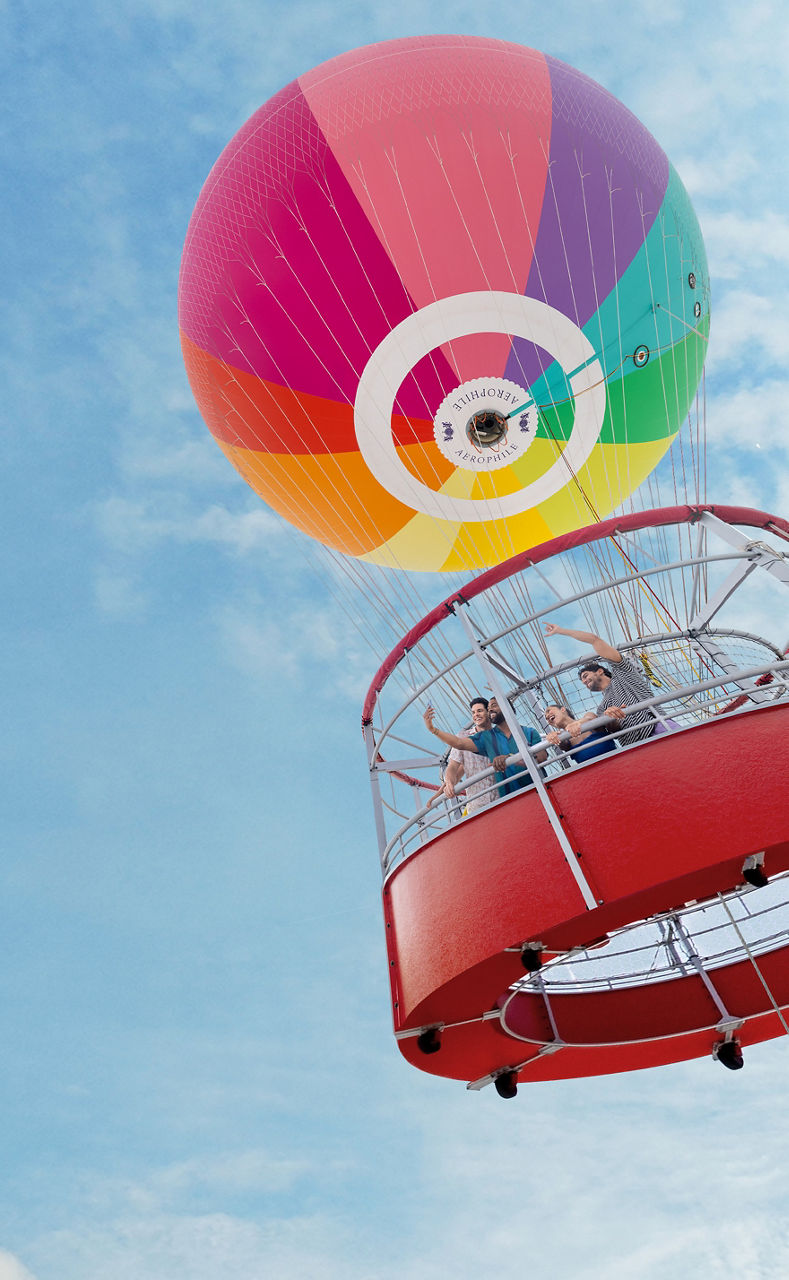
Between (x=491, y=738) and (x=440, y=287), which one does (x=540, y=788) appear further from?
(x=440, y=287)

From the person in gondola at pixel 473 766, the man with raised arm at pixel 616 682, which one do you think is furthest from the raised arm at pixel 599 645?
the person in gondola at pixel 473 766

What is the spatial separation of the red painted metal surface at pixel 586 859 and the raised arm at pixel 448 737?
0.70 metres

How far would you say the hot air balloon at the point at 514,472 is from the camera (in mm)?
4988

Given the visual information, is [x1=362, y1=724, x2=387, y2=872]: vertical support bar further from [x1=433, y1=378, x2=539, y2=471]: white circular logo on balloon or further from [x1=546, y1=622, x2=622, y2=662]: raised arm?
[x1=433, y1=378, x2=539, y2=471]: white circular logo on balloon

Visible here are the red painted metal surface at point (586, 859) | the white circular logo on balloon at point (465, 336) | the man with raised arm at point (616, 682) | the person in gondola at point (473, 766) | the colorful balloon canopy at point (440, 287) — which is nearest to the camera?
the red painted metal surface at point (586, 859)

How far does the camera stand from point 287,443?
9.19 metres

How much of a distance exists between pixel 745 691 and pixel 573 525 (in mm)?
5193

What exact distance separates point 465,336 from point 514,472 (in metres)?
1.46

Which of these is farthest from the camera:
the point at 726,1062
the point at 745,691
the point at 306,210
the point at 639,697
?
the point at 306,210

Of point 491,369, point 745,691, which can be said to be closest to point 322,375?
point 491,369

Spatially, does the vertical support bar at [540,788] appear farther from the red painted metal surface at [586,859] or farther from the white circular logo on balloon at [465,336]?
the white circular logo on balloon at [465,336]

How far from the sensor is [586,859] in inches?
192

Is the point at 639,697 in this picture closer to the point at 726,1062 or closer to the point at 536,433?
the point at 726,1062

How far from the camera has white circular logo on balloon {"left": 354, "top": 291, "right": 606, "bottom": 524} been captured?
8.35 m
